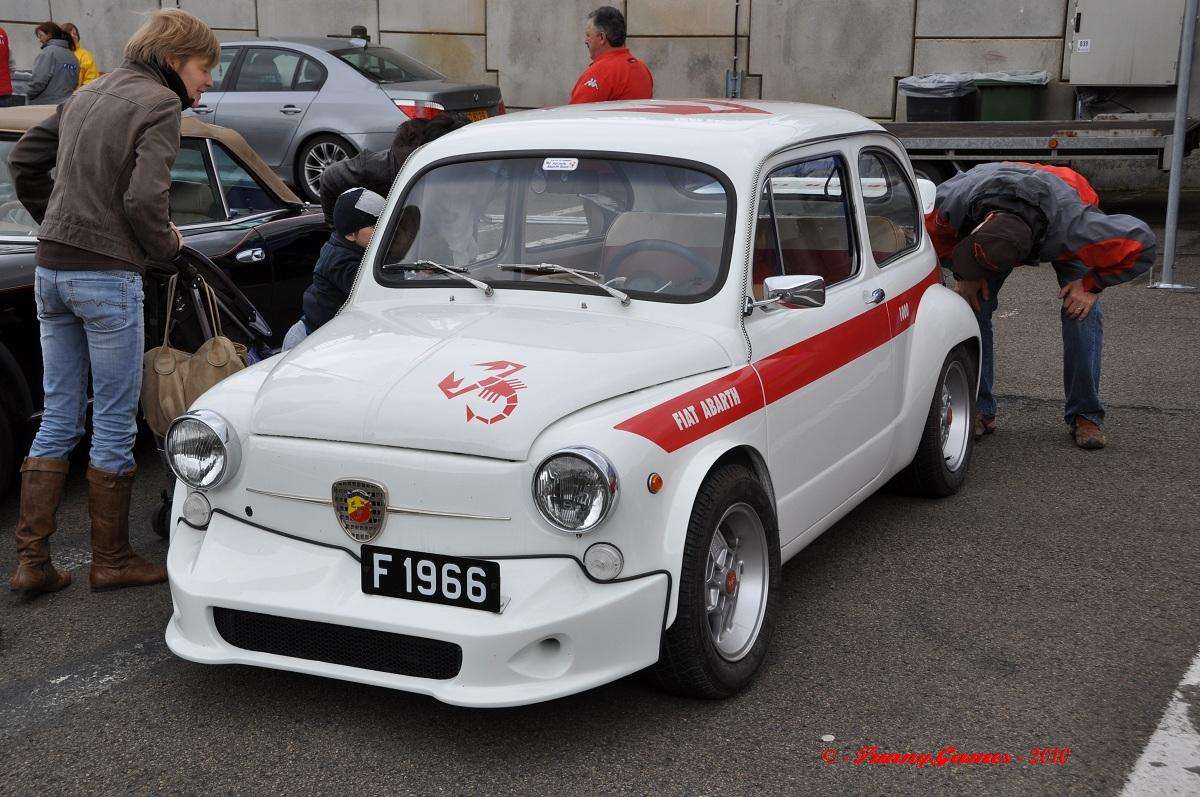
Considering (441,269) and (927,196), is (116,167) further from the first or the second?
(927,196)

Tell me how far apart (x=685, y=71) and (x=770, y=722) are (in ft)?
48.7

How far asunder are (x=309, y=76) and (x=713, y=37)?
21.3ft

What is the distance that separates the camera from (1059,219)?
588cm

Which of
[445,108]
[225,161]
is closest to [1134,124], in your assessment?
[445,108]

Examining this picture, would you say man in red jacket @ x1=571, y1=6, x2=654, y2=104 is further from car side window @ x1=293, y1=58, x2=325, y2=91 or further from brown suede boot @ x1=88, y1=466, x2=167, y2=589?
brown suede boot @ x1=88, y1=466, x2=167, y2=589

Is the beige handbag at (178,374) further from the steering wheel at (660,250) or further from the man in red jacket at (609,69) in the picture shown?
the man in red jacket at (609,69)

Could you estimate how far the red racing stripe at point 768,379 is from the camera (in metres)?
3.54

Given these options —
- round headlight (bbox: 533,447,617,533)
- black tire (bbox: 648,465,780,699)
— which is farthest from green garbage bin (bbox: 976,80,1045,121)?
round headlight (bbox: 533,447,617,533)

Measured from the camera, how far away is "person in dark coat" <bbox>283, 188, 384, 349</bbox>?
513 centimetres

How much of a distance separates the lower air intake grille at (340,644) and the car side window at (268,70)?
10.1 metres

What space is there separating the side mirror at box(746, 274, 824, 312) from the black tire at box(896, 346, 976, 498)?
1488mm

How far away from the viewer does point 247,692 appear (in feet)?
12.7

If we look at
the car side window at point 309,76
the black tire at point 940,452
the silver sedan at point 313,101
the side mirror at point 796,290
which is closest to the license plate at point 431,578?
the side mirror at point 796,290

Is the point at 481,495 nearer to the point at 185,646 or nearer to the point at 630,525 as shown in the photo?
the point at 630,525
